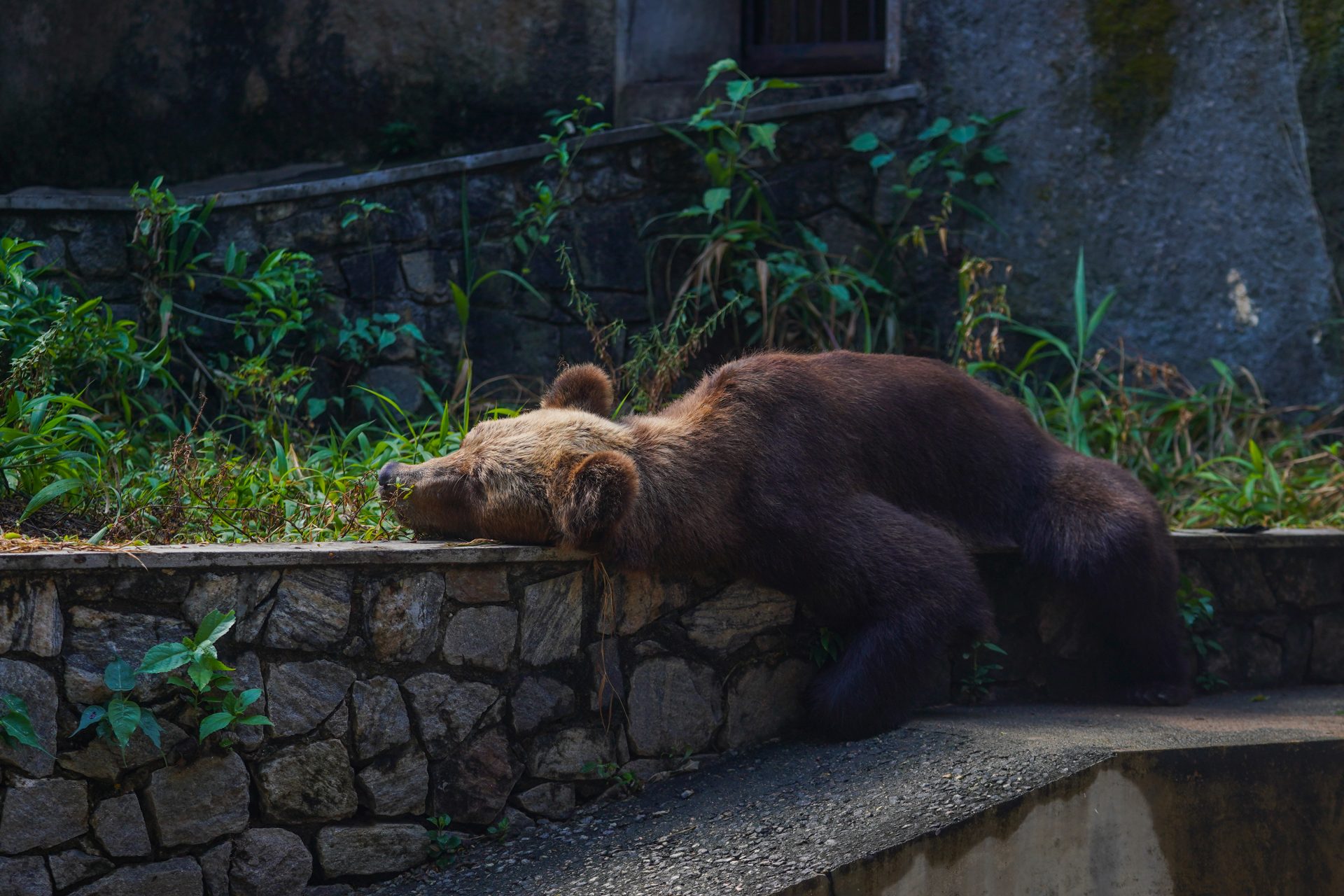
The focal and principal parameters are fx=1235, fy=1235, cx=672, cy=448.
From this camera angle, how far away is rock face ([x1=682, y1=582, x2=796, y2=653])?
4.23 m

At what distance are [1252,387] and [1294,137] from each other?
1.32 m

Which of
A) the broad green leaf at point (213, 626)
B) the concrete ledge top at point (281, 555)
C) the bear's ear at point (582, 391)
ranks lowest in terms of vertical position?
the broad green leaf at point (213, 626)

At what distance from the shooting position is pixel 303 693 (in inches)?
143

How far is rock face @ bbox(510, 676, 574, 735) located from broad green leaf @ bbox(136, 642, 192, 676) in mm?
1015

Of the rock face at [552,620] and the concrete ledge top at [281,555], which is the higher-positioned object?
the concrete ledge top at [281,555]

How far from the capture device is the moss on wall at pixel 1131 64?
657 cm

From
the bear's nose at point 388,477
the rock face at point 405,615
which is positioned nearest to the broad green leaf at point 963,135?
the bear's nose at point 388,477

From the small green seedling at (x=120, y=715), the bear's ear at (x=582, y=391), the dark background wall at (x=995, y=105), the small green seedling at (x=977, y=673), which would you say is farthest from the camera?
Result: the dark background wall at (x=995, y=105)

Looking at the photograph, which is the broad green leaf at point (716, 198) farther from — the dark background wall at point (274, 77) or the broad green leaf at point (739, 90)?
the dark background wall at point (274, 77)

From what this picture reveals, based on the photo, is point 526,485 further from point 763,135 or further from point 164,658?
point 763,135

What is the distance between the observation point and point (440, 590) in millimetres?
3824

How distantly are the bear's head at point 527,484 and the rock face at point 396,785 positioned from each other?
0.74 m

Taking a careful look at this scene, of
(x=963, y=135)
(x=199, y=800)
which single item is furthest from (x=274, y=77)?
(x=199, y=800)

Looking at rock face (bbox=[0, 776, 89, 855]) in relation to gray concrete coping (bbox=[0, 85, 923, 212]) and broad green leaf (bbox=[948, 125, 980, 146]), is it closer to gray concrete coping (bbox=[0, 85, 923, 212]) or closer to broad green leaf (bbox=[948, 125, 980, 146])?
gray concrete coping (bbox=[0, 85, 923, 212])
